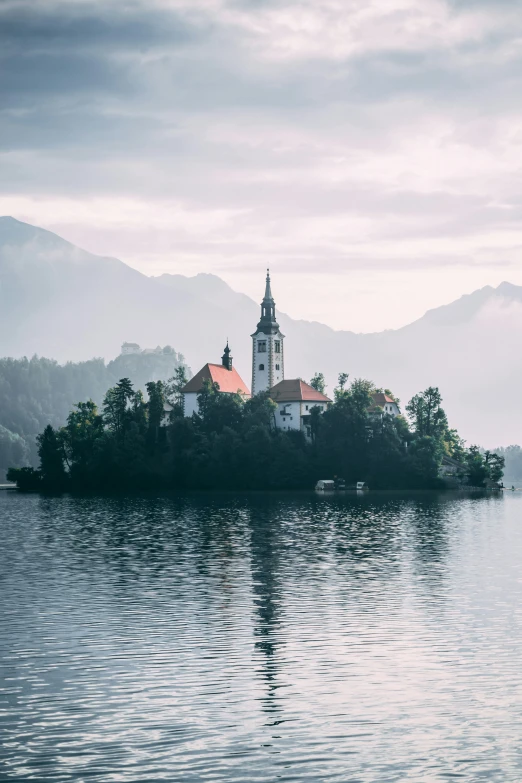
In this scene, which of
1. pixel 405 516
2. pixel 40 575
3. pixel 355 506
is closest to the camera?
pixel 40 575

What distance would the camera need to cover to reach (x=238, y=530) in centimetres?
10369

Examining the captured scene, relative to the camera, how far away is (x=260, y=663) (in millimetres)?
40531

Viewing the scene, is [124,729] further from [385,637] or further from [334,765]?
[385,637]

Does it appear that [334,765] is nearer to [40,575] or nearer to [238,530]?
[40,575]

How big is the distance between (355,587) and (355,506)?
84732 mm

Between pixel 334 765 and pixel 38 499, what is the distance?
157m

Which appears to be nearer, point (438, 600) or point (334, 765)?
point (334, 765)

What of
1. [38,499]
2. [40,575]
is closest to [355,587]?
[40,575]

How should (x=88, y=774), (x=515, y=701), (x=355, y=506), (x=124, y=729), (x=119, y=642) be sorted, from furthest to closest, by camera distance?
(x=355, y=506)
(x=119, y=642)
(x=515, y=701)
(x=124, y=729)
(x=88, y=774)

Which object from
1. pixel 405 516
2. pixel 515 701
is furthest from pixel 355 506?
pixel 515 701

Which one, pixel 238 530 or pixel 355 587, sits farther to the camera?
pixel 238 530

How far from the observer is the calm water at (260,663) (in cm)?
2861

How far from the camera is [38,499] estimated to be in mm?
179000

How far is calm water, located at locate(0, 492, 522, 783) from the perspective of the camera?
28609mm
